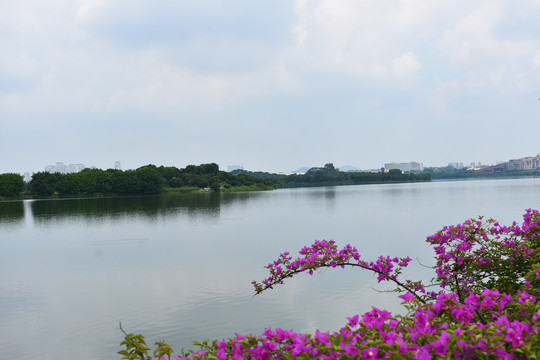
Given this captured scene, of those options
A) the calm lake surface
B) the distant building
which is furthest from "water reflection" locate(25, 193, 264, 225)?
the distant building

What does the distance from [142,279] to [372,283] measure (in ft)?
20.1

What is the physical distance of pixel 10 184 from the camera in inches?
2707

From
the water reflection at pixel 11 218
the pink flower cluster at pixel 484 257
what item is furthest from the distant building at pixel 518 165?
the pink flower cluster at pixel 484 257

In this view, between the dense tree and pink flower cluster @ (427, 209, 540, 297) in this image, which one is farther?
the dense tree

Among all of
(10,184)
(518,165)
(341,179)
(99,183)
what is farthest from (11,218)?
(518,165)

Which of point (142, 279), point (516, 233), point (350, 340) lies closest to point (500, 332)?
point (350, 340)

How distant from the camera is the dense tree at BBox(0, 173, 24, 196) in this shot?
68.2 m

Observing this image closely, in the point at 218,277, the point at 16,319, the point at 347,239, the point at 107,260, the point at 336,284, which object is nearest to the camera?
the point at 16,319

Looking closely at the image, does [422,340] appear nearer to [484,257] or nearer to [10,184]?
[484,257]

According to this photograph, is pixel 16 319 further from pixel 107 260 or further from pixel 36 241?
pixel 36 241

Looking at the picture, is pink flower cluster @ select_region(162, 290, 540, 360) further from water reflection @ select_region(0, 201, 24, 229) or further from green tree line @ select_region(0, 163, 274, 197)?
green tree line @ select_region(0, 163, 274, 197)

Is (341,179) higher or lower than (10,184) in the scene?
lower

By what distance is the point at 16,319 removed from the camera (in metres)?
8.12

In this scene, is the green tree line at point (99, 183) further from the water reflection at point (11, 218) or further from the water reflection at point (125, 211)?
the water reflection at point (11, 218)
